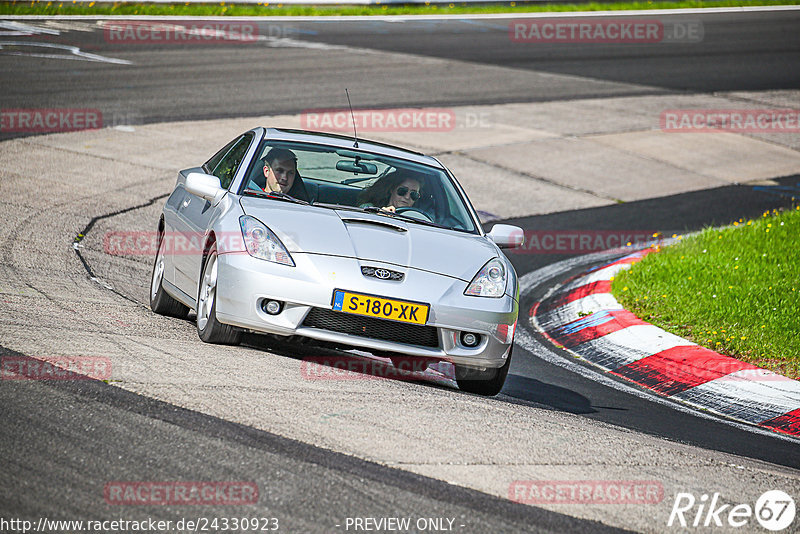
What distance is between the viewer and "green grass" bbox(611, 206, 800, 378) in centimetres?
793

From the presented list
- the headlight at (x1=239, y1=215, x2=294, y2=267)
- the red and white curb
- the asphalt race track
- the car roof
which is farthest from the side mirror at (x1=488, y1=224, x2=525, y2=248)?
the headlight at (x1=239, y1=215, x2=294, y2=267)

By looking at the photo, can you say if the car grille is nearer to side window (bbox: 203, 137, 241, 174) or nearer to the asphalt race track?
the asphalt race track

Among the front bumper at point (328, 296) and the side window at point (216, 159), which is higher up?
the side window at point (216, 159)

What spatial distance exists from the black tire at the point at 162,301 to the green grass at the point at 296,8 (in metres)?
18.1

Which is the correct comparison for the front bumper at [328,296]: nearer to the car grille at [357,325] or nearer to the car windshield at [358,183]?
the car grille at [357,325]

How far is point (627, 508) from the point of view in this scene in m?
4.32

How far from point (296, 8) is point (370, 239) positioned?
22541 mm

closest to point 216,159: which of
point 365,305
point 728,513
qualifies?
point 365,305

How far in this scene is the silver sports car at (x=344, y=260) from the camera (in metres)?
5.90

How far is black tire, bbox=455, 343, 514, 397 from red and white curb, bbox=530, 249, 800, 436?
1.52m

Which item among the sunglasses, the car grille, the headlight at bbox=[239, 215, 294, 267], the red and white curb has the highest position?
the sunglasses

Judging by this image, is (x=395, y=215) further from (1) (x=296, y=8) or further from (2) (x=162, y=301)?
(1) (x=296, y=8)

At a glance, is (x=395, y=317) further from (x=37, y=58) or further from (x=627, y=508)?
(x=37, y=58)

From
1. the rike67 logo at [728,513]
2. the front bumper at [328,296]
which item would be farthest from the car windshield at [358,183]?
the rike67 logo at [728,513]
